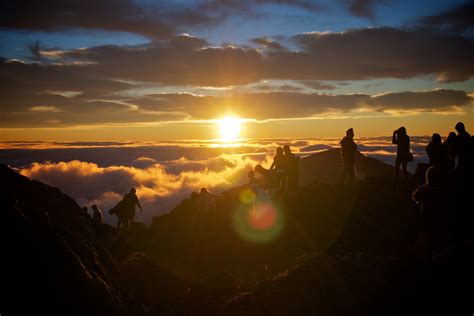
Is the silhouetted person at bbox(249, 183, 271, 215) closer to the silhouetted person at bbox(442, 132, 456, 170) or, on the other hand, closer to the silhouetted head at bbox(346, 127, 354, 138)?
the silhouetted head at bbox(346, 127, 354, 138)

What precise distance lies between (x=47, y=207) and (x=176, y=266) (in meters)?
8.88

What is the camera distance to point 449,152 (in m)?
17.2

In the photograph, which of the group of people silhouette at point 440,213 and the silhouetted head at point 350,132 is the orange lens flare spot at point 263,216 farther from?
the group of people silhouette at point 440,213

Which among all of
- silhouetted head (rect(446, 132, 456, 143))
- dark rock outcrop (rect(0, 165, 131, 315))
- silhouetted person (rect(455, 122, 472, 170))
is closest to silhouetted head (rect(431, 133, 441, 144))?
silhouetted head (rect(446, 132, 456, 143))

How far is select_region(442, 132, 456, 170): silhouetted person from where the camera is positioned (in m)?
16.7

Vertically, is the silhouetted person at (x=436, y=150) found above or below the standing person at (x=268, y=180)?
above

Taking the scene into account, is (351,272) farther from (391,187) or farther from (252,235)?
(391,187)

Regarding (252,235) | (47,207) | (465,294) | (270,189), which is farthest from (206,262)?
(465,294)

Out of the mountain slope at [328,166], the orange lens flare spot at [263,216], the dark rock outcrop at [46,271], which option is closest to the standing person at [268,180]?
the orange lens flare spot at [263,216]

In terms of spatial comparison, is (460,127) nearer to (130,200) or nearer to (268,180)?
(268,180)

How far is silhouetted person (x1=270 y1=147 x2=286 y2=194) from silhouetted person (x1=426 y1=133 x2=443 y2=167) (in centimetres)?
678

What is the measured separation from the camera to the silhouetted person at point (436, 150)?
17.4 metres

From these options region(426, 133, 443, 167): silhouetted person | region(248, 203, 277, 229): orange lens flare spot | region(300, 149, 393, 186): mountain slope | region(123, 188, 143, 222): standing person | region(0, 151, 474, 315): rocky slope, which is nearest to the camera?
region(0, 151, 474, 315): rocky slope

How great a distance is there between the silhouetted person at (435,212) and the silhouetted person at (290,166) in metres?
11.8
